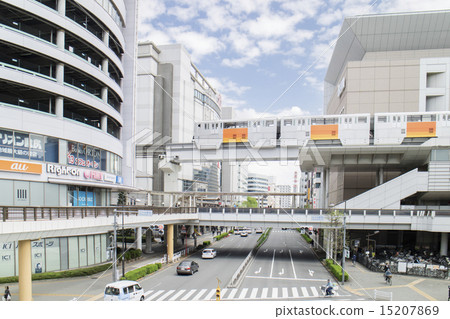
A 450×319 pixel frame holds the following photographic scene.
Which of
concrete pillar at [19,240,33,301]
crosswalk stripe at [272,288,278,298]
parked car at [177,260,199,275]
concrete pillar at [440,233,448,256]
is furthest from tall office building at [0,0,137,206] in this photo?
concrete pillar at [440,233,448,256]

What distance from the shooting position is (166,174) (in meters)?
51.0

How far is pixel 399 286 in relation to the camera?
2794 cm

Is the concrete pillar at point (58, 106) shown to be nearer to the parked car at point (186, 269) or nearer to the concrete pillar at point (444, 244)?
the parked car at point (186, 269)

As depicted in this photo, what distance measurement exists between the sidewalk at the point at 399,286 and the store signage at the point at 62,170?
27494 mm

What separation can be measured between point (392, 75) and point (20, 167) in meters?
54.9

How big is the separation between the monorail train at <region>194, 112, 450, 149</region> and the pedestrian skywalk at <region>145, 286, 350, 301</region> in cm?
2235

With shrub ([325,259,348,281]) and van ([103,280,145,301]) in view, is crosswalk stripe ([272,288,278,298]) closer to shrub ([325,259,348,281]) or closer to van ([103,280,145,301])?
shrub ([325,259,348,281])

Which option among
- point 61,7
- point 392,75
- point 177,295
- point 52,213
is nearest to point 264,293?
point 177,295

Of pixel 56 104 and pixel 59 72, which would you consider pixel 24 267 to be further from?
pixel 59 72

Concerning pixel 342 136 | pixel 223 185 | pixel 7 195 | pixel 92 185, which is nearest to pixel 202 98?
pixel 223 185

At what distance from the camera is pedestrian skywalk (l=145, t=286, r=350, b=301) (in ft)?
77.6

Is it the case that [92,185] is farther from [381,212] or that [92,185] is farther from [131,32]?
[381,212]

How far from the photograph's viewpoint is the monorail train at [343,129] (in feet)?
141

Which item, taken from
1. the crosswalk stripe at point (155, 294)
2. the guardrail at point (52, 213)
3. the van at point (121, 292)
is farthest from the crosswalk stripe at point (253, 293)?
the guardrail at point (52, 213)
